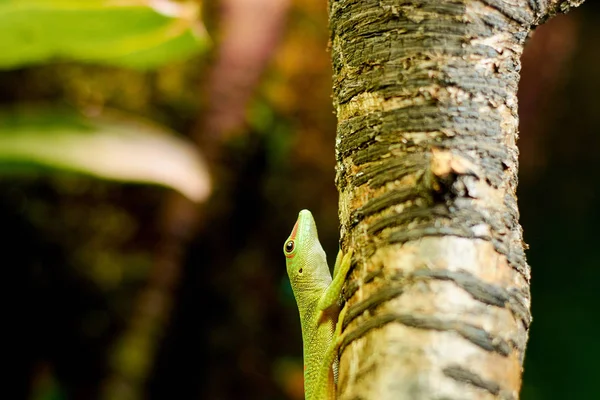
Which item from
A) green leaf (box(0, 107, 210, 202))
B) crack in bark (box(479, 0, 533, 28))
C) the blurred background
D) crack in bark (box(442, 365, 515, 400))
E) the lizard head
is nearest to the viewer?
crack in bark (box(442, 365, 515, 400))

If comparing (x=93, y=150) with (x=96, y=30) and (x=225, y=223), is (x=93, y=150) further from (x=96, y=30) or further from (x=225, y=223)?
(x=225, y=223)

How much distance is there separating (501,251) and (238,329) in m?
2.97

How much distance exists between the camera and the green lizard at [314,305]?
102 cm

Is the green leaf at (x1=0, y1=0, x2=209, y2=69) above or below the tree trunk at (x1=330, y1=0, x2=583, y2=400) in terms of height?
above

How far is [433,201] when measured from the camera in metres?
0.65

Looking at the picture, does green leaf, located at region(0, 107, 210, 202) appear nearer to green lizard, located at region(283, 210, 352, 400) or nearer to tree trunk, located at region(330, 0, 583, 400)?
green lizard, located at region(283, 210, 352, 400)

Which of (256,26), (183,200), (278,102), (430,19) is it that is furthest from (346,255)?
(278,102)

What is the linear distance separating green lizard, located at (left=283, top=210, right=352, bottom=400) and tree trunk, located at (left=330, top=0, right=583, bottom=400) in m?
0.27

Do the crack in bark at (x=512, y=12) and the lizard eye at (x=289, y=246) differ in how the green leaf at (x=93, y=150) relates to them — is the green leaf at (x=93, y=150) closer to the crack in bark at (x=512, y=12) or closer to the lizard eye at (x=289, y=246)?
the lizard eye at (x=289, y=246)

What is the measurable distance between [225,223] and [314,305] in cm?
203

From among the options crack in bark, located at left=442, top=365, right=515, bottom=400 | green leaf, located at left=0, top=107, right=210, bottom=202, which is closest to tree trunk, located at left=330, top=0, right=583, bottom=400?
crack in bark, located at left=442, top=365, right=515, bottom=400

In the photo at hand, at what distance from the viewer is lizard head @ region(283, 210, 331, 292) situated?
1.25m

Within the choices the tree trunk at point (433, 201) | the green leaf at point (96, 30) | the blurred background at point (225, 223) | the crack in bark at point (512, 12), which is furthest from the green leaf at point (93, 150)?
the crack in bark at point (512, 12)

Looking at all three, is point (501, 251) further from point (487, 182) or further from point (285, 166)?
point (285, 166)
